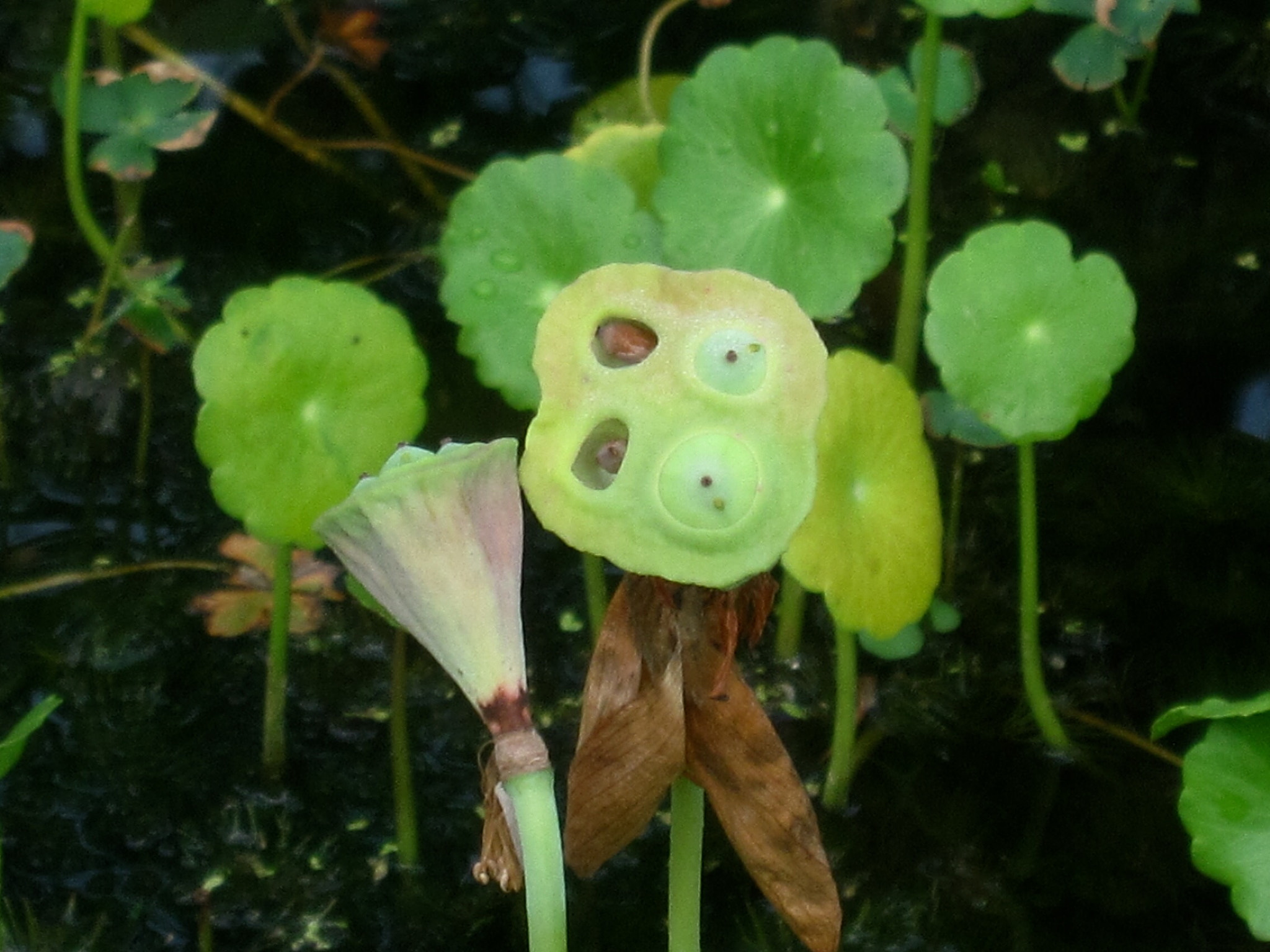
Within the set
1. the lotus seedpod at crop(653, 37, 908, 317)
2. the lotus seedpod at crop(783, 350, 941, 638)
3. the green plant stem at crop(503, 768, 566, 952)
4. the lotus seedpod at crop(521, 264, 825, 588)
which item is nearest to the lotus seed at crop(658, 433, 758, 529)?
the lotus seedpod at crop(521, 264, 825, 588)

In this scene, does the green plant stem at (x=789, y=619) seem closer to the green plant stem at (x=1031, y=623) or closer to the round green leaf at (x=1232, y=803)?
the green plant stem at (x=1031, y=623)

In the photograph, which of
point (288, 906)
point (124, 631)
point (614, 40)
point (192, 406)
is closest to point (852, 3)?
point (614, 40)

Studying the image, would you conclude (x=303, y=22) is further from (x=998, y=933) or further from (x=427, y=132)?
(x=998, y=933)

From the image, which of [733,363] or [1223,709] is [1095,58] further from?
→ [733,363]

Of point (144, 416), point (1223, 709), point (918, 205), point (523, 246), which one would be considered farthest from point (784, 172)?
point (144, 416)

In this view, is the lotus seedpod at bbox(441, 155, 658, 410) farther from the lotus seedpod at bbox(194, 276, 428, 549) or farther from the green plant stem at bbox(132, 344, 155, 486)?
the green plant stem at bbox(132, 344, 155, 486)

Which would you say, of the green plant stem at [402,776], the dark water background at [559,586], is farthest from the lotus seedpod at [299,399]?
the dark water background at [559,586]
